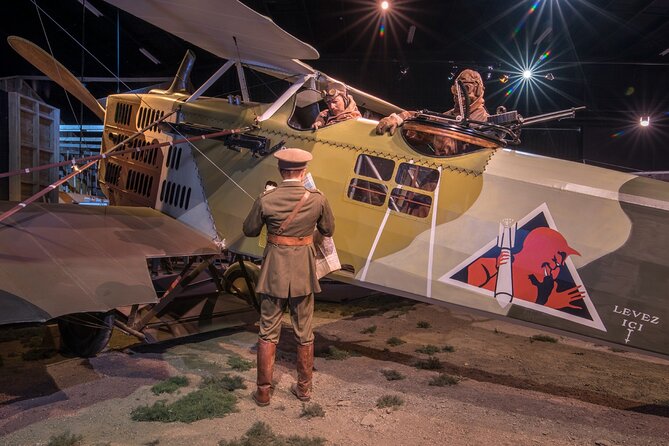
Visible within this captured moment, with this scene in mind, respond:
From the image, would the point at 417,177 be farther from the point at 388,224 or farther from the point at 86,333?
the point at 86,333

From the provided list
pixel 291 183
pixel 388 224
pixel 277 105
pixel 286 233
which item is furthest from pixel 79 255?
pixel 388 224

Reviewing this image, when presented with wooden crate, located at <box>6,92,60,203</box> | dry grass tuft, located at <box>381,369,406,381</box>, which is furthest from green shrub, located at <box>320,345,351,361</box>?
wooden crate, located at <box>6,92,60,203</box>

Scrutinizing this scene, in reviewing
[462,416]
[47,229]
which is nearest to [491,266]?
[462,416]

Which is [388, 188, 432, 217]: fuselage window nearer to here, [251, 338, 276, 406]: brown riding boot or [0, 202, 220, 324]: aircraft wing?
[251, 338, 276, 406]: brown riding boot

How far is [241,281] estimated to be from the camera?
23.4 feet

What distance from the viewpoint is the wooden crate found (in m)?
8.66

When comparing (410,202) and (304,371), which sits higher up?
(410,202)

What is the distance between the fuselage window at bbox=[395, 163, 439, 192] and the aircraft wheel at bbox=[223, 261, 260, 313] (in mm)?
2893

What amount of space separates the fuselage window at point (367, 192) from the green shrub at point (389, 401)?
1803 mm

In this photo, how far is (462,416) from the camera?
4.05 m

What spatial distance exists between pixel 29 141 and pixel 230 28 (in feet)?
21.8

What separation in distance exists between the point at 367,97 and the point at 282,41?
3.69 m

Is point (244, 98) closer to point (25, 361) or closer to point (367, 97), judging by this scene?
point (367, 97)

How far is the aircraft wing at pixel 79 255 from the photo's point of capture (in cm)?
350
